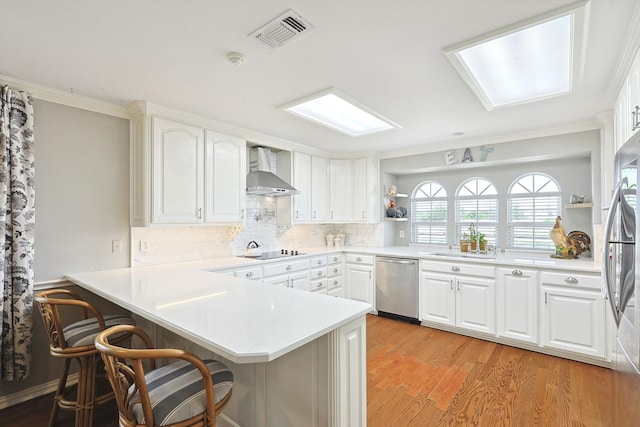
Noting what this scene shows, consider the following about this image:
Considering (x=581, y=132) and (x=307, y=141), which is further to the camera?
(x=307, y=141)

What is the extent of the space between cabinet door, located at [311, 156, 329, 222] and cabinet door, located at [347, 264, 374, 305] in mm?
832

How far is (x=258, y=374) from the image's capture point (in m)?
1.66

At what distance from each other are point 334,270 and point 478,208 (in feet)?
6.98

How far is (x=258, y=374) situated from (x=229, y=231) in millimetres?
2312

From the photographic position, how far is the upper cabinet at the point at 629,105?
171 cm

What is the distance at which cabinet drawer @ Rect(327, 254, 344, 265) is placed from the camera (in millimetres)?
4320

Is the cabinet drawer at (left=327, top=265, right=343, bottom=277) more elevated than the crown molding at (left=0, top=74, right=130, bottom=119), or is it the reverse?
the crown molding at (left=0, top=74, right=130, bottom=119)

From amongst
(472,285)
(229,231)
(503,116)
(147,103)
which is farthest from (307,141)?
(472,285)

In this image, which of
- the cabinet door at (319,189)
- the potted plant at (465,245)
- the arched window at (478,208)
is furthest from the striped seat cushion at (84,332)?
the arched window at (478,208)

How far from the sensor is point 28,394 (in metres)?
2.35

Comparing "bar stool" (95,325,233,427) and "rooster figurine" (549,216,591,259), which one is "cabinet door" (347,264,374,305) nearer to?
"rooster figurine" (549,216,591,259)

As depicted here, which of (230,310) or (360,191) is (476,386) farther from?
(360,191)

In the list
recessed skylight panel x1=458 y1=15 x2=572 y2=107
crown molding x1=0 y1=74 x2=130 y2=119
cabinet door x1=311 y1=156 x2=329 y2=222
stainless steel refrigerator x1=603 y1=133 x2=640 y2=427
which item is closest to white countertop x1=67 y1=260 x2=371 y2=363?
stainless steel refrigerator x1=603 y1=133 x2=640 y2=427

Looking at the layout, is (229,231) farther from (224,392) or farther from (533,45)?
(533,45)
